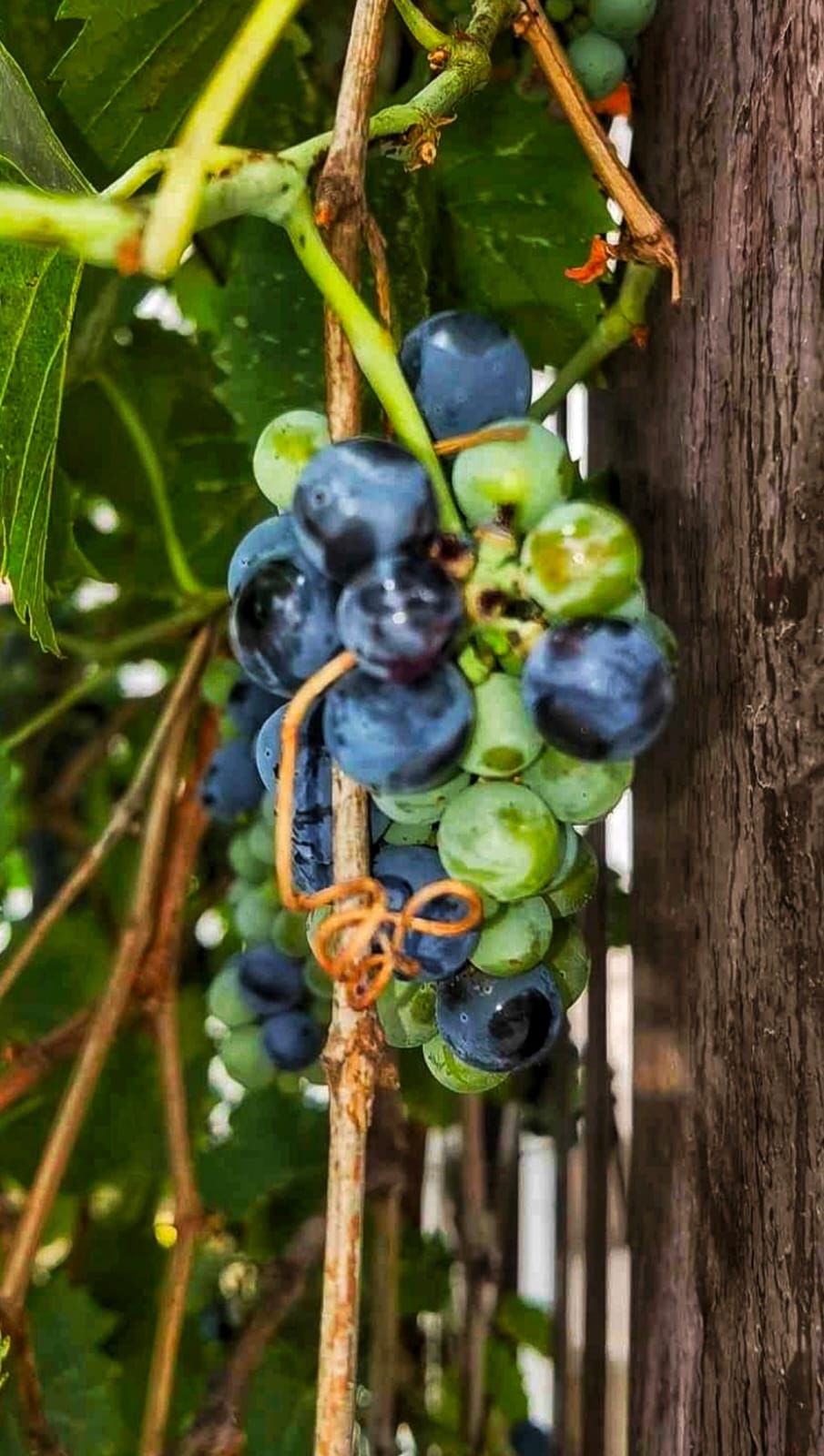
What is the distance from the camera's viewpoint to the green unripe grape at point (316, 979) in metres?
0.64

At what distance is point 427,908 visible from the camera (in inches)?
13.3

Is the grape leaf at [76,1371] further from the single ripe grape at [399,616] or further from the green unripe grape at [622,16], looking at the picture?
the green unripe grape at [622,16]

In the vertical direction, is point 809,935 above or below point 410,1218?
above

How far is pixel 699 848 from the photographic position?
44 cm

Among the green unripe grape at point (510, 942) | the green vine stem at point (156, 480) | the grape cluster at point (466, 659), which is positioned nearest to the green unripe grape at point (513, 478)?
the grape cluster at point (466, 659)

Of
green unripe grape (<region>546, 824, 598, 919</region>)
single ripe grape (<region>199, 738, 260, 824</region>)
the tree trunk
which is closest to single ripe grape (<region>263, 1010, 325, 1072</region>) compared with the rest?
single ripe grape (<region>199, 738, 260, 824</region>)

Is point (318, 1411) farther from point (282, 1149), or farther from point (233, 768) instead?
point (282, 1149)

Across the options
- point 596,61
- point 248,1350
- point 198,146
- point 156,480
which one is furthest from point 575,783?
point 156,480

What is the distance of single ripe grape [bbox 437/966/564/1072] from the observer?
1.16ft

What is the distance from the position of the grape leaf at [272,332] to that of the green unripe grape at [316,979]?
0.27 m

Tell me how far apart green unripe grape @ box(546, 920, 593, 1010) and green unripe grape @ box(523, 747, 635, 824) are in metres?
0.07

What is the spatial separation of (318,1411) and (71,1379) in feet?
1.90

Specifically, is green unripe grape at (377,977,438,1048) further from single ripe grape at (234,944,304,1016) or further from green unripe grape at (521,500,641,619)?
single ripe grape at (234,944,304,1016)

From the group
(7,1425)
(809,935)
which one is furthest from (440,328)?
(7,1425)
